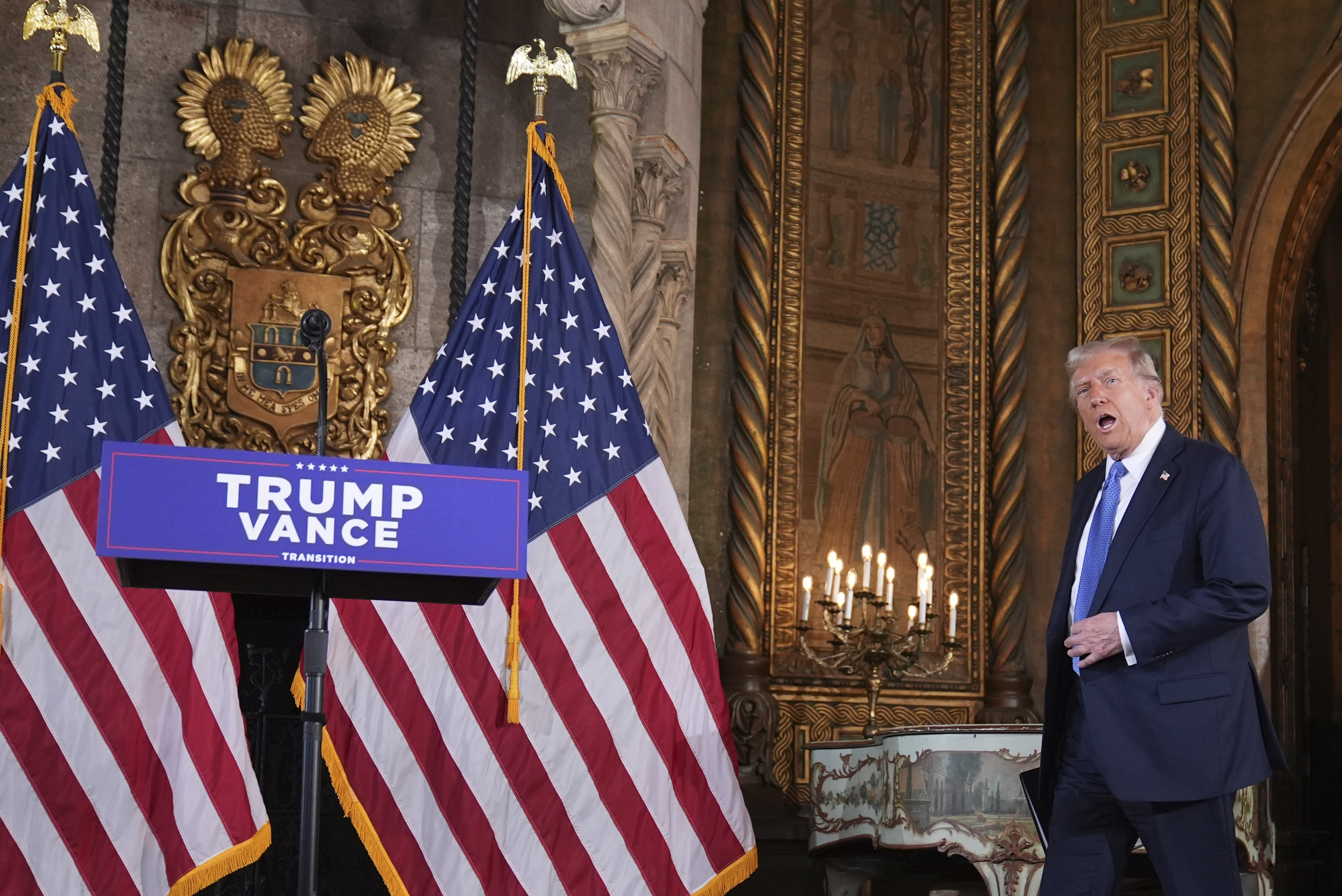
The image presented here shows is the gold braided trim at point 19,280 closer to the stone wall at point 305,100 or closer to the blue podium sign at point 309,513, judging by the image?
the stone wall at point 305,100

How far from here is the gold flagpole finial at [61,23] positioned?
19.4 feet

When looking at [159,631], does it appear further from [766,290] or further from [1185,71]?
[1185,71]

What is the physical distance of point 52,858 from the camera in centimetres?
522

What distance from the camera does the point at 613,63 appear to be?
7.34 metres

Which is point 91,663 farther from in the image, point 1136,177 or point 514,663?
point 1136,177

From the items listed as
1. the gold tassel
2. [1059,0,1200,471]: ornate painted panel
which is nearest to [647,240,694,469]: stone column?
the gold tassel

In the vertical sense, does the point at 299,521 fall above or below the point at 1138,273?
below

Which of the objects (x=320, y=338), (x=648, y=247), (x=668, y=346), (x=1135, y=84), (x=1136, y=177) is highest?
(x=1135, y=84)

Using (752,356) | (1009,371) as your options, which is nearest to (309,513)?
(752,356)

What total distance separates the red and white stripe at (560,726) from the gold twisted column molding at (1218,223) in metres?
3.75

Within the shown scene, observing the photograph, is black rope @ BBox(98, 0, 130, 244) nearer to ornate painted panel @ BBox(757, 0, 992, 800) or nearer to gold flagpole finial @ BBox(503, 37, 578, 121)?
gold flagpole finial @ BBox(503, 37, 578, 121)

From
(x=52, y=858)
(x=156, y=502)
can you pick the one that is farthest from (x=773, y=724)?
(x=156, y=502)

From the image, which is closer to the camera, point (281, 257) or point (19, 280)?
point (19, 280)

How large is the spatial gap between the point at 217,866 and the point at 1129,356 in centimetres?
331
